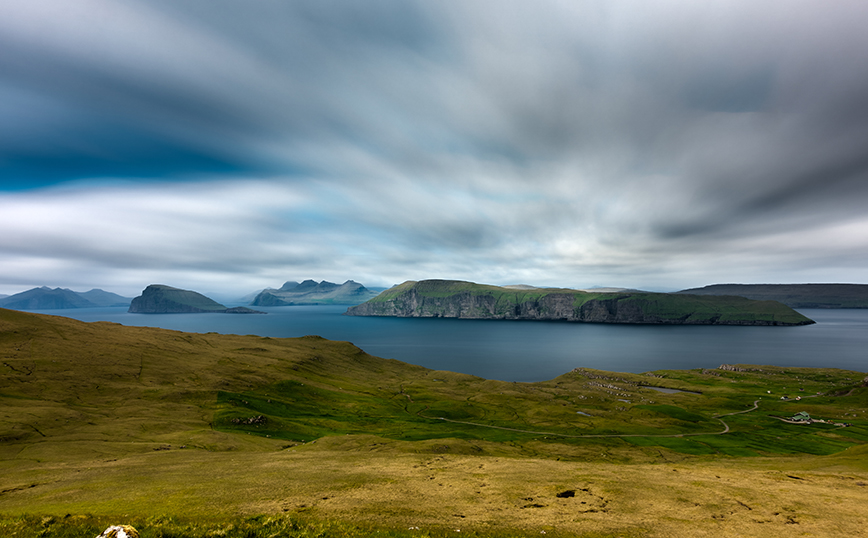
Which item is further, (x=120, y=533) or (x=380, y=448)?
(x=380, y=448)

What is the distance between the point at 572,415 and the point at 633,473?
→ 3401 inches

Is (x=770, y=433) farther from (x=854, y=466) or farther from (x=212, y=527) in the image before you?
(x=212, y=527)

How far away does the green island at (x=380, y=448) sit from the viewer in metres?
26.3

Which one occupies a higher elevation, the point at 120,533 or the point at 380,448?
the point at 120,533

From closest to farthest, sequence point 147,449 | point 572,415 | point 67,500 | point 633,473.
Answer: point 67,500 → point 633,473 → point 147,449 → point 572,415

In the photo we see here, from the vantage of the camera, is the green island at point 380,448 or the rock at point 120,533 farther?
the green island at point 380,448

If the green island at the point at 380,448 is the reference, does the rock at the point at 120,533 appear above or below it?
above

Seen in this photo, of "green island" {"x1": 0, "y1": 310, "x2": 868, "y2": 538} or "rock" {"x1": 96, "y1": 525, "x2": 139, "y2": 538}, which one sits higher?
"rock" {"x1": 96, "y1": 525, "x2": 139, "y2": 538}

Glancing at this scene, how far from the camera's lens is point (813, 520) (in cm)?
2778

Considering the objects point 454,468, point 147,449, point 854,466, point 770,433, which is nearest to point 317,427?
point 147,449

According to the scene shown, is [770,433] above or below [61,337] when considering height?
below

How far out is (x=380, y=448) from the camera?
6838 cm

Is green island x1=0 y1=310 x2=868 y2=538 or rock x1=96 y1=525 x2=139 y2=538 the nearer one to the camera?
rock x1=96 y1=525 x2=139 y2=538

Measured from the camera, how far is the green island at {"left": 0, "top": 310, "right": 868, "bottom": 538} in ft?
86.2
